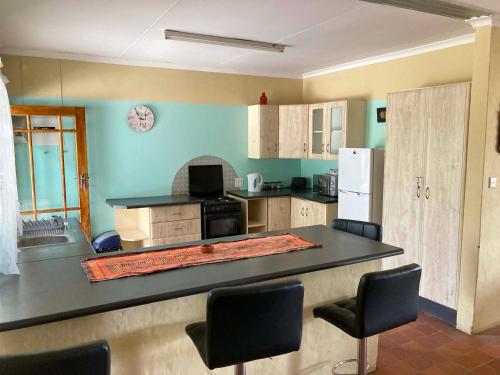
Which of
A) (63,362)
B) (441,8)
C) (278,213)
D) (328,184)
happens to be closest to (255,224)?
(278,213)

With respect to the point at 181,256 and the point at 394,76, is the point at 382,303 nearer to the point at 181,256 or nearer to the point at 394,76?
the point at 181,256

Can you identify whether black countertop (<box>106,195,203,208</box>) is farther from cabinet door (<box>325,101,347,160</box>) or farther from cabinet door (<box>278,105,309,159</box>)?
cabinet door (<box>325,101,347,160</box>)

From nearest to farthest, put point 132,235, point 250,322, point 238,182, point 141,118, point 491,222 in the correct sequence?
point 250,322
point 491,222
point 132,235
point 141,118
point 238,182

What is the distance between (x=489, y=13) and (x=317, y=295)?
2.49 m

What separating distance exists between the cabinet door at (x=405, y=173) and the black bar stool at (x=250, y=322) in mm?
2369

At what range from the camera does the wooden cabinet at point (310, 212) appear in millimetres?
4807

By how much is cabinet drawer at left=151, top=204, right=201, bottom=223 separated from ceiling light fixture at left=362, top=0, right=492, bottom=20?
3.01 metres

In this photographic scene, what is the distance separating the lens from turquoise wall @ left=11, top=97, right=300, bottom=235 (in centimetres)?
472

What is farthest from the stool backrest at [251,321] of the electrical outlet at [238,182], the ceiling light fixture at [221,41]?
the electrical outlet at [238,182]

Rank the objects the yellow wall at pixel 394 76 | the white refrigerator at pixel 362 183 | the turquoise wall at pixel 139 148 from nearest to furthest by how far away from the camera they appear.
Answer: the yellow wall at pixel 394 76 → the white refrigerator at pixel 362 183 → the turquoise wall at pixel 139 148

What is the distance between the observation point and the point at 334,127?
5043 mm

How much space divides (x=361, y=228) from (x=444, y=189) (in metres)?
1.05

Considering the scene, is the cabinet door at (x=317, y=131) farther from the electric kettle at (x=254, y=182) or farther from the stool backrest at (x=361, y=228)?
the stool backrest at (x=361, y=228)

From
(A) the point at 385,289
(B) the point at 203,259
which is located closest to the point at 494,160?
(A) the point at 385,289
